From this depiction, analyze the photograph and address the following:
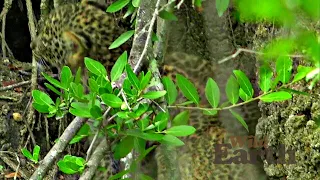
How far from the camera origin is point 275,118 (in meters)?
2.05

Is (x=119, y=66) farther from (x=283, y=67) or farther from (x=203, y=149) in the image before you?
(x=203, y=149)

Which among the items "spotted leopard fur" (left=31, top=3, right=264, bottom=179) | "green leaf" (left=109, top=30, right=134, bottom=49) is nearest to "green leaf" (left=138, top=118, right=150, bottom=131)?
Answer: "green leaf" (left=109, top=30, right=134, bottom=49)

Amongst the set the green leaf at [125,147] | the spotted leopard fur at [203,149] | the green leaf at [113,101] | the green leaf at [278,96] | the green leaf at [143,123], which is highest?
the green leaf at [113,101]

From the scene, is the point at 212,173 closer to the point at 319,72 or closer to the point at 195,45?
the point at 195,45

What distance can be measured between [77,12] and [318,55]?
257 centimetres

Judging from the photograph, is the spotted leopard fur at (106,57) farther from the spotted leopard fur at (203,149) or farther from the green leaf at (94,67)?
the green leaf at (94,67)

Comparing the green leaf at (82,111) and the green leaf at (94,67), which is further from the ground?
the green leaf at (94,67)

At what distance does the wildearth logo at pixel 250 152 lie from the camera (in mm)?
1980

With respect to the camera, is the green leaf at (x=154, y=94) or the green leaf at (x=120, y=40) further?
the green leaf at (x=120, y=40)

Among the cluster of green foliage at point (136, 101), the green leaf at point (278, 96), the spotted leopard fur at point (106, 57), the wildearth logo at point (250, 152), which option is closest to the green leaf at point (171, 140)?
the cluster of green foliage at point (136, 101)

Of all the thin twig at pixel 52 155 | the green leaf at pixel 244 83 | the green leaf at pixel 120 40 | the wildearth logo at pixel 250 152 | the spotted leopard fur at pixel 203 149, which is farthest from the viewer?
the spotted leopard fur at pixel 203 149

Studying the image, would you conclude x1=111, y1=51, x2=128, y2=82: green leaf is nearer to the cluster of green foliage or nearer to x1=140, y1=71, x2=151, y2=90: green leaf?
the cluster of green foliage

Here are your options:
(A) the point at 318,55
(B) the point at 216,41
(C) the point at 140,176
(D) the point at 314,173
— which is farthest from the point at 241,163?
(A) the point at 318,55

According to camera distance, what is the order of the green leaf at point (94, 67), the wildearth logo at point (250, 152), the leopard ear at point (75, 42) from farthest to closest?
1. the leopard ear at point (75, 42)
2. the wildearth logo at point (250, 152)
3. the green leaf at point (94, 67)
